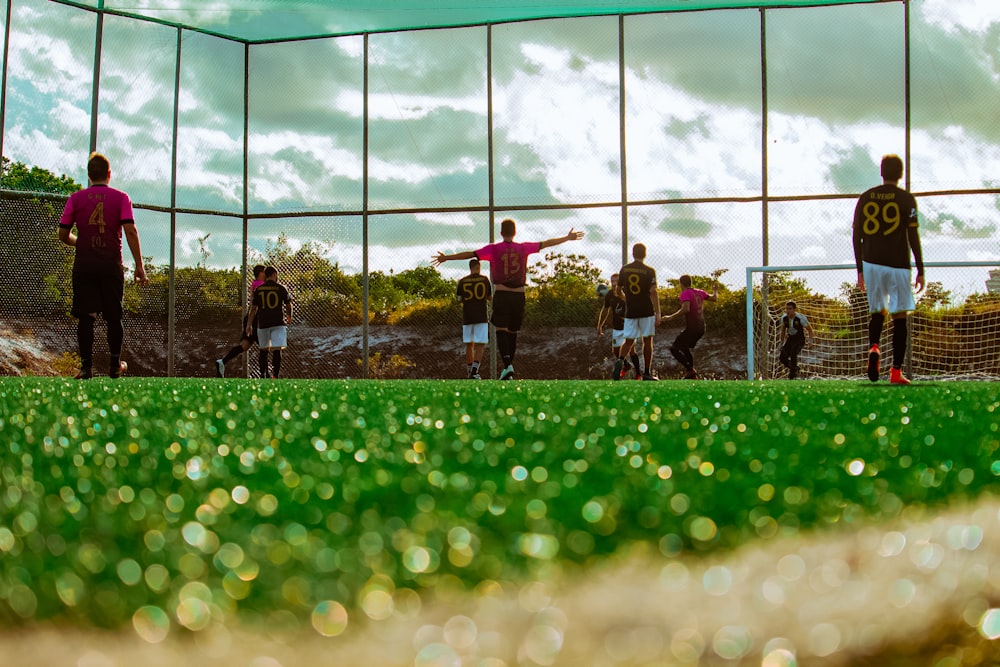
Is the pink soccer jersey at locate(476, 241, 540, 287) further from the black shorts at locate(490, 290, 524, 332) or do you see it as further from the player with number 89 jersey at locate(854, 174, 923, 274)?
the player with number 89 jersey at locate(854, 174, 923, 274)

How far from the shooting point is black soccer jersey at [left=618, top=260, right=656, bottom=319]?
411 inches

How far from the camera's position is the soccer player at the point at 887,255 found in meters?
6.56

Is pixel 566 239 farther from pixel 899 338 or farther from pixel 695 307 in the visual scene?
pixel 899 338

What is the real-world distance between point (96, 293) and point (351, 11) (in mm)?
8712

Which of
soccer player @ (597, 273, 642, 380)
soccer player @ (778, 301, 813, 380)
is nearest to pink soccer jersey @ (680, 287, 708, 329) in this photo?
soccer player @ (597, 273, 642, 380)

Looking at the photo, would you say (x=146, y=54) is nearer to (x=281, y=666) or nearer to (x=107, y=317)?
(x=107, y=317)

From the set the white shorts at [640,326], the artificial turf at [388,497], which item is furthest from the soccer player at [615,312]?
the artificial turf at [388,497]

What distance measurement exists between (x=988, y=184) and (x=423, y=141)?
26.5 ft

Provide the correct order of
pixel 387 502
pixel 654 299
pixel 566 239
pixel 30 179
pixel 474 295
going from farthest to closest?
pixel 30 179, pixel 474 295, pixel 654 299, pixel 566 239, pixel 387 502

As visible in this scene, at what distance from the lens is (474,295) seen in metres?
11.2

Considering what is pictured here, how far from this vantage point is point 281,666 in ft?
2.02

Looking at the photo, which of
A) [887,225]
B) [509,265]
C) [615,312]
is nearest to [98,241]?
[509,265]

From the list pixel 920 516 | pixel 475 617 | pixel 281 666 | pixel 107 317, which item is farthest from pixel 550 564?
pixel 107 317

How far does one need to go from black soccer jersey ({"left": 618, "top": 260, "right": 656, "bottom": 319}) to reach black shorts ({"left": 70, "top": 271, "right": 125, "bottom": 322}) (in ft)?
18.3
